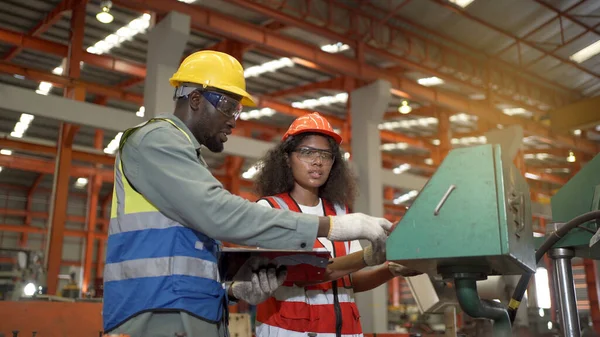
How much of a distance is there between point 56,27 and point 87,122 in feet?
16.9

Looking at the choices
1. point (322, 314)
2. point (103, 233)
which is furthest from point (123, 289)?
point (103, 233)

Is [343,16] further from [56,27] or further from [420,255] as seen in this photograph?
[420,255]

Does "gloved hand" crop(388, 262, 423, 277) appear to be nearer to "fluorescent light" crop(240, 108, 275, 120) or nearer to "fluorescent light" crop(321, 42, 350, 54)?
"fluorescent light" crop(321, 42, 350, 54)

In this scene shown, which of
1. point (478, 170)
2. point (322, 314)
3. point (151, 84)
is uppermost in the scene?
point (151, 84)

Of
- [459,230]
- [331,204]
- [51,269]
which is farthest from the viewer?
[51,269]

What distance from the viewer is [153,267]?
70.4 inches

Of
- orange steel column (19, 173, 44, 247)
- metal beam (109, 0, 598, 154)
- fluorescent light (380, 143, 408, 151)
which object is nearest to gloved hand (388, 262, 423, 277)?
metal beam (109, 0, 598, 154)

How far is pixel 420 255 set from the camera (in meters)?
1.66

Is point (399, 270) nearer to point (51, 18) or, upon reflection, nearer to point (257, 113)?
point (51, 18)

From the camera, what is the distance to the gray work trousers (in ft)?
5.73

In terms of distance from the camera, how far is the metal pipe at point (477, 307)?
1811 millimetres

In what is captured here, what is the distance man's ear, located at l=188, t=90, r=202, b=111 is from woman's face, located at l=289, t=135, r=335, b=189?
2.60ft

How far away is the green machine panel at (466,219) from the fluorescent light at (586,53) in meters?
13.6

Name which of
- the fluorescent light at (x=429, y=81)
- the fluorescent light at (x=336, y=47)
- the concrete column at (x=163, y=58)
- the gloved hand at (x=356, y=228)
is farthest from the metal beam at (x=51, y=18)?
the gloved hand at (x=356, y=228)
